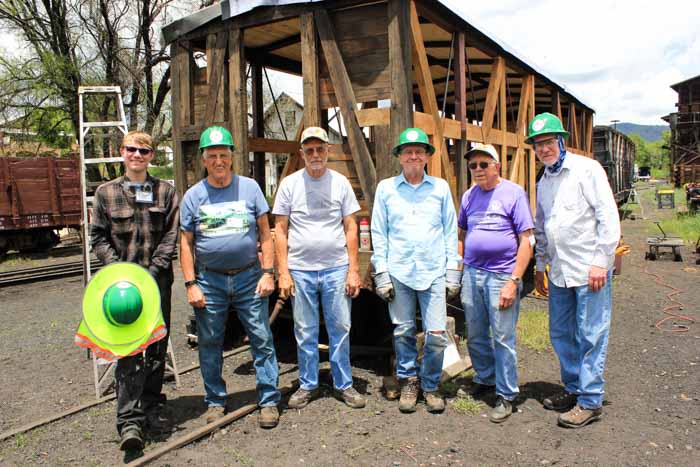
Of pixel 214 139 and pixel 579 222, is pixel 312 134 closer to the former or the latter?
pixel 214 139

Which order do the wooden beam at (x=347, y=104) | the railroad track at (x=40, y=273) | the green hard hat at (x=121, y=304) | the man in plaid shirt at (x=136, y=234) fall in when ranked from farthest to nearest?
the railroad track at (x=40, y=273) → the wooden beam at (x=347, y=104) → the man in plaid shirt at (x=136, y=234) → the green hard hat at (x=121, y=304)

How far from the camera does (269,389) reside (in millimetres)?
4281

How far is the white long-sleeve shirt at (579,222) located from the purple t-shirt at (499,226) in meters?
0.23

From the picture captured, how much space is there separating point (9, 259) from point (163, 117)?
9.16m

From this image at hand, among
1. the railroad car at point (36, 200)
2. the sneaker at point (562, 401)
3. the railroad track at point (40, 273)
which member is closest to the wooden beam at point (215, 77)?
the sneaker at point (562, 401)

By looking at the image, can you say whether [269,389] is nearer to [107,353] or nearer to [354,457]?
[354,457]

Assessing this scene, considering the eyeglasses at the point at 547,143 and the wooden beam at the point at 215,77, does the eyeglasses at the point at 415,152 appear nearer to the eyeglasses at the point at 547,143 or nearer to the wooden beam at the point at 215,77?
the eyeglasses at the point at 547,143

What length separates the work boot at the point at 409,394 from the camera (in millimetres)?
4379

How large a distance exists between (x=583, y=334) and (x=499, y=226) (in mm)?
1014

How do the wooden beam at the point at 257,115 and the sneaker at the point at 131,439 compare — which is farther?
the wooden beam at the point at 257,115

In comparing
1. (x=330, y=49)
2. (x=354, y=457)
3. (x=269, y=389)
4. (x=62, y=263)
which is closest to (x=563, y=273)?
(x=354, y=457)

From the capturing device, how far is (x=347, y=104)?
5613 millimetres

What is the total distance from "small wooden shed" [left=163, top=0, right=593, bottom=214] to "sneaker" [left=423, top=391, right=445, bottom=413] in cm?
210

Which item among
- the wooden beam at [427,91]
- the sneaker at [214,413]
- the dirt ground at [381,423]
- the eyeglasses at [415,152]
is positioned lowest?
the dirt ground at [381,423]
